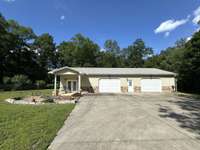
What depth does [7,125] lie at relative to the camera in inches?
271

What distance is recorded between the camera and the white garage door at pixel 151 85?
966 inches

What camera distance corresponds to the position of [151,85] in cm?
2469

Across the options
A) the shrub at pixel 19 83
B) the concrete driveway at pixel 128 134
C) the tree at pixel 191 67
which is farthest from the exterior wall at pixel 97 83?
the concrete driveway at pixel 128 134

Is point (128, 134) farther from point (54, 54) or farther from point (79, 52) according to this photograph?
point (54, 54)

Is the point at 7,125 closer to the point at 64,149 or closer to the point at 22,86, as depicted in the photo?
the point at 64,149

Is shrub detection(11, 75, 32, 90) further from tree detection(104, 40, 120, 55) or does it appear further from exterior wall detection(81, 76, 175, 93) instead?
tree detection(104, 40, 120, 55)

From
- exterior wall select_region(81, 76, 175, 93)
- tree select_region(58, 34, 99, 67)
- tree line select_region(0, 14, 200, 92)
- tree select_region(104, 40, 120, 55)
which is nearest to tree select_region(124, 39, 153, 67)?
tree line select_region(0, 14, 200, 92)

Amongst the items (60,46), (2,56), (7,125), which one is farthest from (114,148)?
(60,46)

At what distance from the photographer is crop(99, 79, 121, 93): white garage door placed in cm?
2383

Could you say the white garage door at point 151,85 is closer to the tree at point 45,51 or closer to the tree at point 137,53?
the tree at point 137,53

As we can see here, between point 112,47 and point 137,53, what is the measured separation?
25.2ft

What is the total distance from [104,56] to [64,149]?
149ft

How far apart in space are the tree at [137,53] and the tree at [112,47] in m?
3.30

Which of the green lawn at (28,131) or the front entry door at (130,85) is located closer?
the green lawn at (28,131)
